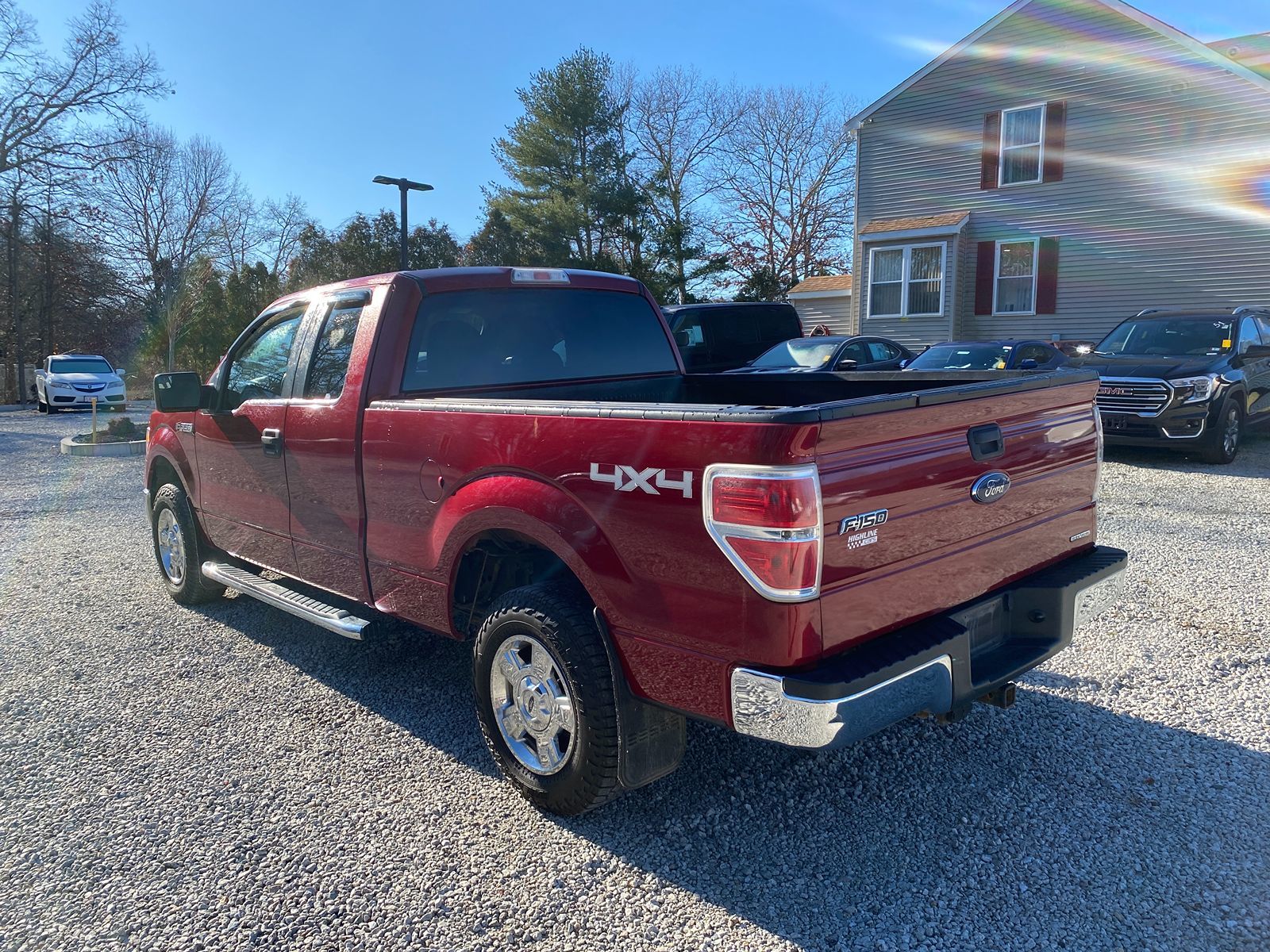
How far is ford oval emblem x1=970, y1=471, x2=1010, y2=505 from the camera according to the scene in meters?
2.93

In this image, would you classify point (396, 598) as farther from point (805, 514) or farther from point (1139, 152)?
point (1139, 152)

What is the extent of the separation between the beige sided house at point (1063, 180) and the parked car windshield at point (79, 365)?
21.5 meters

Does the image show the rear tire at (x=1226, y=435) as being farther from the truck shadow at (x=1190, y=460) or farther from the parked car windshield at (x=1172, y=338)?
the parked car windshield at (x=1172, y=338)

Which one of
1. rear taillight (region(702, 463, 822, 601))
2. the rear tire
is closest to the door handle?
rear taillight (region(702, 463, 822, 601))

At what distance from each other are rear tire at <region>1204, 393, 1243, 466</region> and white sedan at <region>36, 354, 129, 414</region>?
24629 mm

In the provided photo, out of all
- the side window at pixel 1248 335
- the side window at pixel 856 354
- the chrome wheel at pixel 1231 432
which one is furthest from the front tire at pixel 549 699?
the side window at pixel 1248 335

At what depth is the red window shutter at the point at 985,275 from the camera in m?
21.0

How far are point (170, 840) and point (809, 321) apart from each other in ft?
95.3

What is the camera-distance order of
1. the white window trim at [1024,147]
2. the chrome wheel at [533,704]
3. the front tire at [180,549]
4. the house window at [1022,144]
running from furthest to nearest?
the house window at [1022,144] < the white window trim at [1024,147] < the front tire at [180,549] < the chrome wheel at [533,704]

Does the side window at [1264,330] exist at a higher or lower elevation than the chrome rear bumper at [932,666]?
higher

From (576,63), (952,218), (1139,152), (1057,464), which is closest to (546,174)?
(576,63)

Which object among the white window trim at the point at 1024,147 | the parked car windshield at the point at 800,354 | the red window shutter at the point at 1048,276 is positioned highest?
the white window trim at the point at 1024,147

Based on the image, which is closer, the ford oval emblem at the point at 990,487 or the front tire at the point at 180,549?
the ford oval emblem at the point at 990,487

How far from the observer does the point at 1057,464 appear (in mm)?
3340
